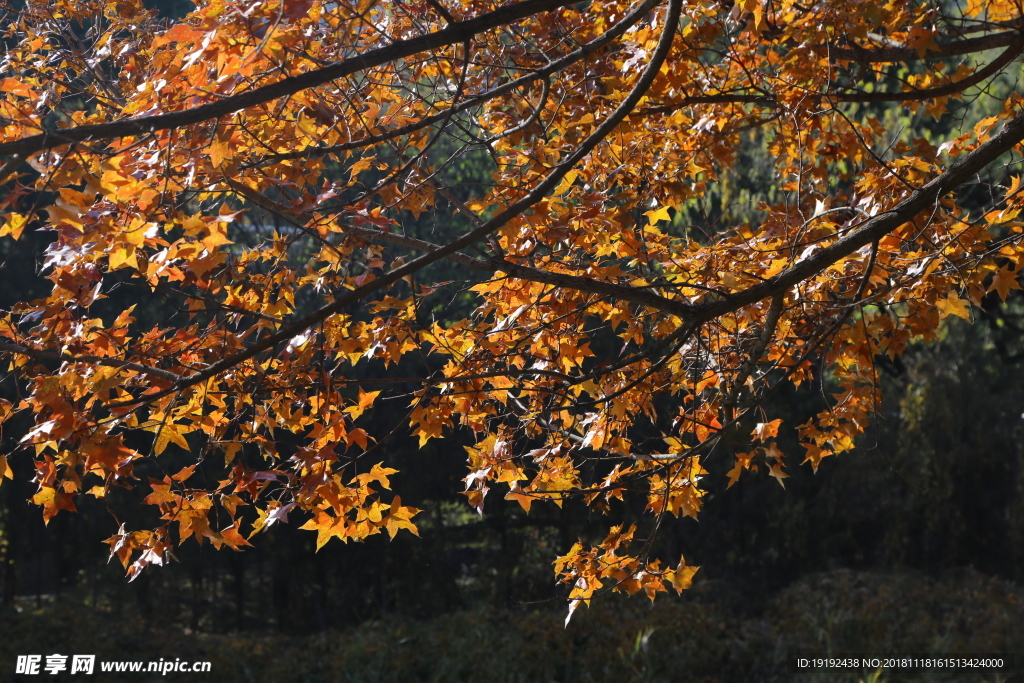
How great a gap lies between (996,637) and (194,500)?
636 cm

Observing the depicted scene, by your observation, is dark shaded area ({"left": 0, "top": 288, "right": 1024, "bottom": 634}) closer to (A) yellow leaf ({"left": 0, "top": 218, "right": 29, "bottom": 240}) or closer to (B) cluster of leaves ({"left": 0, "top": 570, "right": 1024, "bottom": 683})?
(B) cluster of leaves ({"left": 0, "top": 570, "right": 1024, "bottom": 683})

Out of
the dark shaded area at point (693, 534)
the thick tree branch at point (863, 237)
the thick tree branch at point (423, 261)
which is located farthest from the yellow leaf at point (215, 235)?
the dark shaded area at point (693, 534)

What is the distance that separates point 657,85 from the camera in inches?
116

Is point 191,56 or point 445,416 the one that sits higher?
point 191,56

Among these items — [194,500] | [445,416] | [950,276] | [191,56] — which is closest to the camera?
[191,56]

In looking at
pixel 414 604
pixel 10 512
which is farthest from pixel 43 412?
pixel 10 512

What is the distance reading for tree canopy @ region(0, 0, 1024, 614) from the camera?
183 centimetres

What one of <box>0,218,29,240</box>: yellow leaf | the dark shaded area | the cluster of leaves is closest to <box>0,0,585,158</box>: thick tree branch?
<box>0,218,29,240</box>: yellow leaf

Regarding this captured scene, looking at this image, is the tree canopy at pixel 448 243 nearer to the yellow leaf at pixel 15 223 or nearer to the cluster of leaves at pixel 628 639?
the yellow leaf at pixel 15 223

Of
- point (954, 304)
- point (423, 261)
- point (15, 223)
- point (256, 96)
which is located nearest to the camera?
point (256, 96)

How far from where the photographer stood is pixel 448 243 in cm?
218

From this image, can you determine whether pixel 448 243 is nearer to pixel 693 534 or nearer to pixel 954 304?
pixel 954 304

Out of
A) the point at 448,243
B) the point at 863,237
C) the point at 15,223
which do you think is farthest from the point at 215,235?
the point at 863,237

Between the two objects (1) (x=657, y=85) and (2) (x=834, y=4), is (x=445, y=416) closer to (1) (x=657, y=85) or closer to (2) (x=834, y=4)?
(1) (x=657, y=85)
